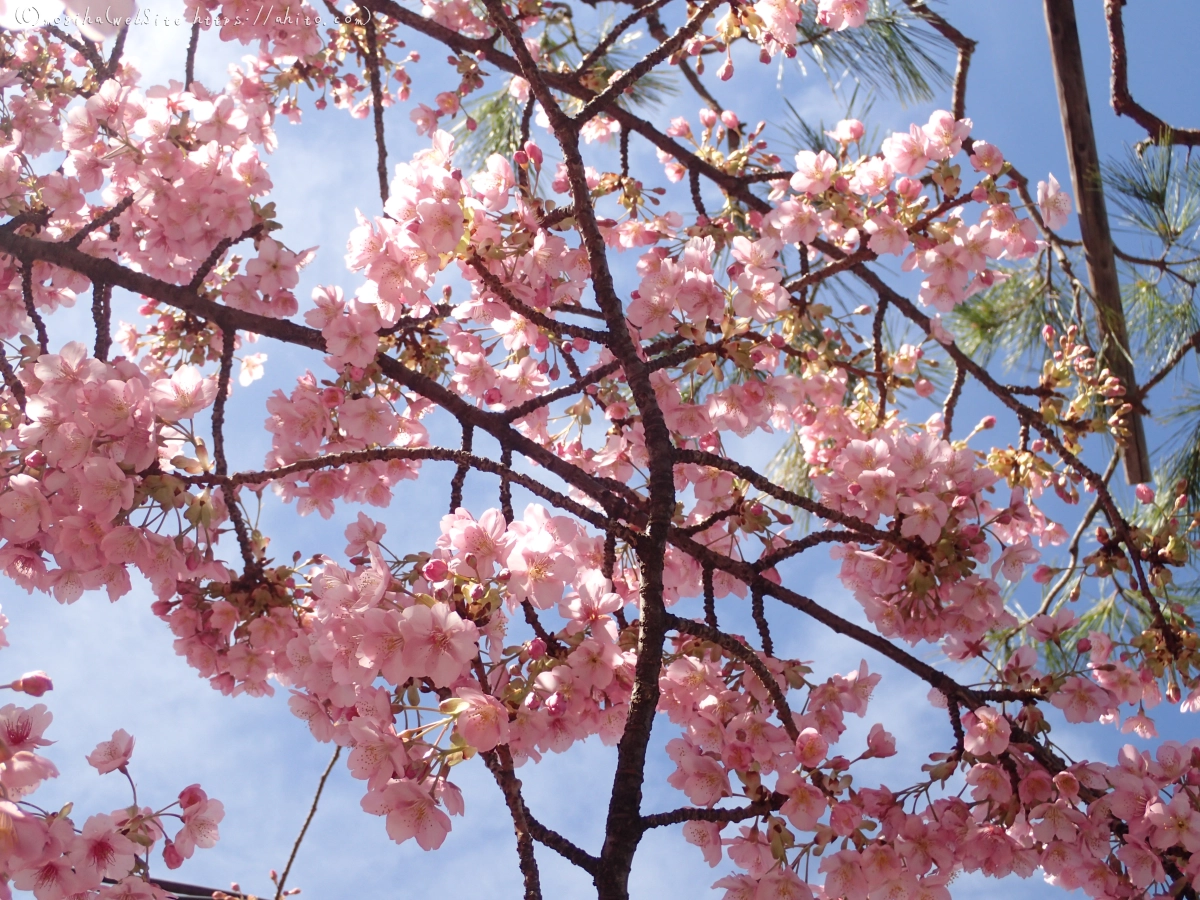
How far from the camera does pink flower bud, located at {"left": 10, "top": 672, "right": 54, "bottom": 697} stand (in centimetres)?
119

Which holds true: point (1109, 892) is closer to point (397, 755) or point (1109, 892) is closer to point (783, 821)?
point (783, 821)

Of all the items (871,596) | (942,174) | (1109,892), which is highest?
(942,174)

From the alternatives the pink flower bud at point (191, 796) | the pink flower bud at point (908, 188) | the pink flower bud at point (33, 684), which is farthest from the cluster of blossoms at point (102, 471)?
the pink flower bud at point (908, 188)

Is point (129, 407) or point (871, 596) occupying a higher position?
point (129, 407)

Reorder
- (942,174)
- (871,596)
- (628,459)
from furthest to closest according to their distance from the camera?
(628,459) < (942,174) < (871,596)

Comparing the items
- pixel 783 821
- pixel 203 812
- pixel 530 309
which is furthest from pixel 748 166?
pixel 203 812

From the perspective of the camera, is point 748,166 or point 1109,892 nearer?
point 1109,892

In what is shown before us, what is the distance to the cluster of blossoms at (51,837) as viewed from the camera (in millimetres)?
1122

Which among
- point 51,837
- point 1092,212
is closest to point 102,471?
point 51,837

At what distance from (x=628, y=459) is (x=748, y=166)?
936 mm

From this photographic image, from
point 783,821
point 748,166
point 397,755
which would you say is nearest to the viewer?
point 397,755

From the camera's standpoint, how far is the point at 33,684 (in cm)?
119

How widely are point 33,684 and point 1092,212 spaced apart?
2.85 m

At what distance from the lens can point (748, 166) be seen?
2416 millimetres
